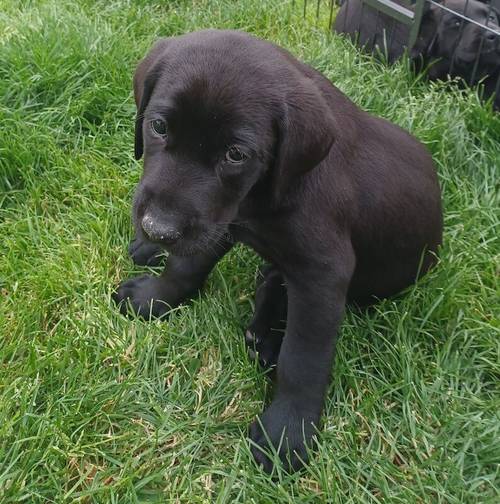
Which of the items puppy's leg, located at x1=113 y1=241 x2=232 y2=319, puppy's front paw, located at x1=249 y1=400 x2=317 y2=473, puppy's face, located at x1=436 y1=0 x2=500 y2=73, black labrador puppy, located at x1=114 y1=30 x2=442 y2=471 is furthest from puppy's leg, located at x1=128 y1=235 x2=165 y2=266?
puppy's face, located at x1=436 y1=0 x2=500 y2=73

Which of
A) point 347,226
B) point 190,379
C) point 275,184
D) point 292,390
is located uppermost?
point 275,184

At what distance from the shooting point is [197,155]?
95.9 inches

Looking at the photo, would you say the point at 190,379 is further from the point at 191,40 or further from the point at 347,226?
the point at 191,40

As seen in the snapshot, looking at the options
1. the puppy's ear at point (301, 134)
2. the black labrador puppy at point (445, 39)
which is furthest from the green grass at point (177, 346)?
the puppy's ear at point (301, 134)

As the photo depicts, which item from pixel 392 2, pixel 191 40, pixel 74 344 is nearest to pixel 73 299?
pixel 74 344

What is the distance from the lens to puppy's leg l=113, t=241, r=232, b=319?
3273 millimetres

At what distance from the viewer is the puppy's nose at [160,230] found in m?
2.45

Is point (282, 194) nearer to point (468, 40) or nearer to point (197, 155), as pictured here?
point (197, 155)

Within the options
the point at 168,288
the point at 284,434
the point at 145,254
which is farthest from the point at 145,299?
the point at 284,434

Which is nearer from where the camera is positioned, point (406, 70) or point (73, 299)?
point (73, 299)

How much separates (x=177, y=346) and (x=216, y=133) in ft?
3.67

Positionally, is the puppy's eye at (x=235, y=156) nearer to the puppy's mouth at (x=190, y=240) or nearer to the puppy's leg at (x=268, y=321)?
the puppy's mouth at (x=190, y=240)

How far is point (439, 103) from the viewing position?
447 cm

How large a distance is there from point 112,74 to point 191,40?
1967mm
